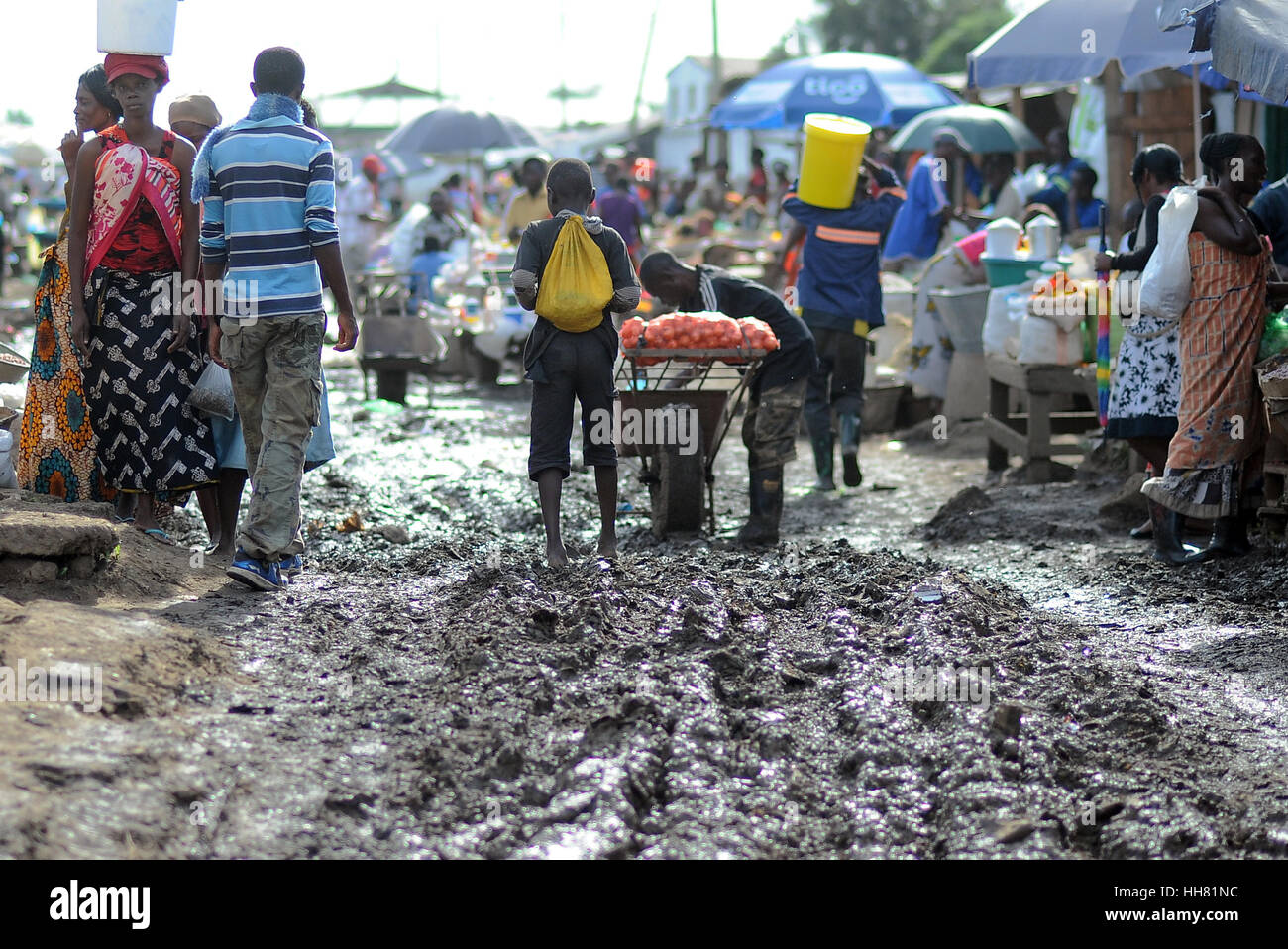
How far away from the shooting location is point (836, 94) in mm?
19516

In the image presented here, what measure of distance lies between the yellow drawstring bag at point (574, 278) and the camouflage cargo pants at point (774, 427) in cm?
176

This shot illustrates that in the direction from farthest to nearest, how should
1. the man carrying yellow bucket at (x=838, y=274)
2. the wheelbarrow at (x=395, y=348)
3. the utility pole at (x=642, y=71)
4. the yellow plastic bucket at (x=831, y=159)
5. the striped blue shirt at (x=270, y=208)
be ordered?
the utility pole at (x=642, y=71) → the wheelbarrow at (x=395, y=348) → the man carrying yellow bucket at (x=838, y=274) → the yellow plastic bucket at (x=831, y=159) → the striped blue shirt at (x=270, y=208)

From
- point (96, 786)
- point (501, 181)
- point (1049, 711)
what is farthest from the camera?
point (501, 181)

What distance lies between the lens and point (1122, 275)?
7.84 metres

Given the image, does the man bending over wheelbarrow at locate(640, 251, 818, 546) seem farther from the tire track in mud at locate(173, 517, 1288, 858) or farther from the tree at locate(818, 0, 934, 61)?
the tree at locate(818, 0, 934, 61)

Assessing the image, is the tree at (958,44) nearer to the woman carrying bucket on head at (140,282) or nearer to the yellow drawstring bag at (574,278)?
the yellow drawstring bag at (574,278)

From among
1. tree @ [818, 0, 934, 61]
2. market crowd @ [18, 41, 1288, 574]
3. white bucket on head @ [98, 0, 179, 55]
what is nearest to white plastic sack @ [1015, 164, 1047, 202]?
market crowd @ [18, 41, 1288, 574]

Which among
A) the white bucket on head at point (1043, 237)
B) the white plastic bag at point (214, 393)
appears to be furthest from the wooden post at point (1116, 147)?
the white plastic bag at point (214, 393)

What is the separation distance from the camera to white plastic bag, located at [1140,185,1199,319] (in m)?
6.77

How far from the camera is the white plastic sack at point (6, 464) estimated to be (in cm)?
677

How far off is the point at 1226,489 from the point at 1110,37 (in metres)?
4.58
